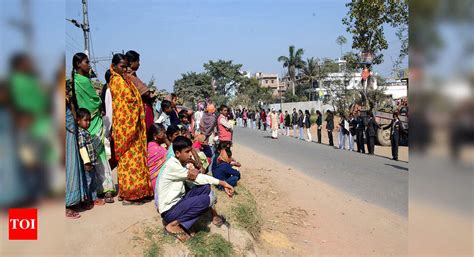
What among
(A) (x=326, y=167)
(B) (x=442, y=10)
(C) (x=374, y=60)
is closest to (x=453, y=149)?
(B) (x=442, y=10)

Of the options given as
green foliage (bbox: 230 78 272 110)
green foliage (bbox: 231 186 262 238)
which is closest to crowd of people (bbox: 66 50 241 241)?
green foliage (bbox: 231 186 262 238)

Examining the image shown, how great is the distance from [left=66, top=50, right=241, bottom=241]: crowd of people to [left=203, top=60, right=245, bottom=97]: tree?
53186mm

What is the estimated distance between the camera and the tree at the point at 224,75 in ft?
192

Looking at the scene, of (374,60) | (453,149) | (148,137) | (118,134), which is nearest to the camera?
(453,149)

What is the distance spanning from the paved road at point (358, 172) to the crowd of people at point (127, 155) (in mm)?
3496

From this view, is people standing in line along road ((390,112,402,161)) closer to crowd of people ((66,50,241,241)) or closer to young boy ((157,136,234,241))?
crowd of people ((66,50,241,241))

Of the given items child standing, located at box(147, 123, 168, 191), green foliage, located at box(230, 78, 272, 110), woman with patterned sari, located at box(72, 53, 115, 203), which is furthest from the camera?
green foliage, located at box(230, 78, 272, 110)

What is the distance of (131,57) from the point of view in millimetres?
4742

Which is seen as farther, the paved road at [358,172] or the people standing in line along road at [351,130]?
the people standing in line along road at [351,130]

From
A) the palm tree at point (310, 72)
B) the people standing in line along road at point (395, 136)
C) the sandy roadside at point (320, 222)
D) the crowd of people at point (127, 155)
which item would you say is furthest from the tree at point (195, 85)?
the crowd of people at point (127, 155)

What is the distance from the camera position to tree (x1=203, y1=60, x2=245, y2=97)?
58438 millimetres

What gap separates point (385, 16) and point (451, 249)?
1147cm

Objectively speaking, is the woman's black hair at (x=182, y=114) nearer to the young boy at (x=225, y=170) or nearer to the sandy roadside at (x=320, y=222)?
the sandy roadside at (x=320, y=222)

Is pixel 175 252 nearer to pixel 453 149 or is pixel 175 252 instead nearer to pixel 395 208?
pixel 453 149
